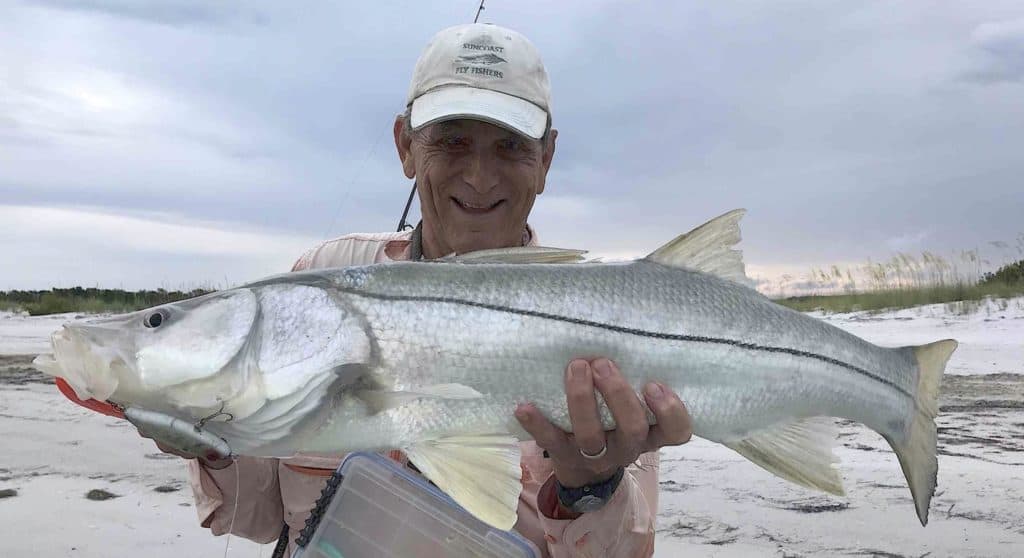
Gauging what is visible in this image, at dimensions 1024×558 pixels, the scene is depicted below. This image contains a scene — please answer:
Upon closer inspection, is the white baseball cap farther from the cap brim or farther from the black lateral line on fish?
the black lateral line on fish

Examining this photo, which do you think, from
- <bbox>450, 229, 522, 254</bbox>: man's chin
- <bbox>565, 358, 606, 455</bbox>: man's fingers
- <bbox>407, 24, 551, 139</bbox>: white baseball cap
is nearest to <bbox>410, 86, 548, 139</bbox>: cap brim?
<bbox>407, 24, 551, 139</bbox>: white baseball cap

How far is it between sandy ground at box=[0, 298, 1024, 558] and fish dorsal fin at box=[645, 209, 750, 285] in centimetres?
190

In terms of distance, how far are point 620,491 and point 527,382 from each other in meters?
0.66

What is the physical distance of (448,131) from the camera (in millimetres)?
3100

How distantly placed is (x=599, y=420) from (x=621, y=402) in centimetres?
9

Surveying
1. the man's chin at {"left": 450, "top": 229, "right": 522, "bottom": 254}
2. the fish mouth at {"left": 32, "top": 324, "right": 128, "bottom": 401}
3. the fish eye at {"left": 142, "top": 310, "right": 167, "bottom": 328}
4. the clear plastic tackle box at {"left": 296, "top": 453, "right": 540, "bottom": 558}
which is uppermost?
the man's chin at {"left": 450, "top": 229, "right": 522, "bottom": 254}

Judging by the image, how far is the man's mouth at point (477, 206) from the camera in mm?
3156

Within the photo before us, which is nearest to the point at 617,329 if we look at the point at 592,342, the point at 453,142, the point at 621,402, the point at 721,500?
the point at 592,342

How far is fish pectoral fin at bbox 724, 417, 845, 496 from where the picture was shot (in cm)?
228

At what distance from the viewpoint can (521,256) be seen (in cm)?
223

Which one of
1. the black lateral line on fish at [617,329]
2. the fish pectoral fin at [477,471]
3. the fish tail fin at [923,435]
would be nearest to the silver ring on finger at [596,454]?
the fish pectoral fin at [477,471]

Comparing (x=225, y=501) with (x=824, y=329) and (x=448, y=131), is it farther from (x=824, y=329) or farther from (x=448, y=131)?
(x=824, y=329)

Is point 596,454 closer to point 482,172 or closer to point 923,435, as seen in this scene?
point 923,435

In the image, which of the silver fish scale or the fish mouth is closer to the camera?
the fish mouth
